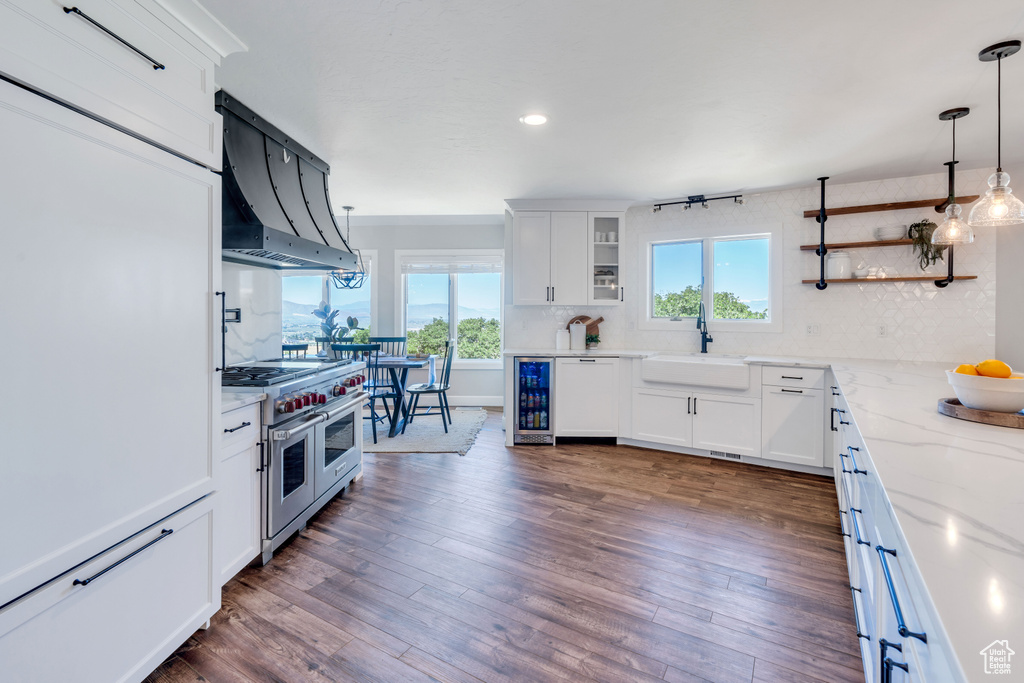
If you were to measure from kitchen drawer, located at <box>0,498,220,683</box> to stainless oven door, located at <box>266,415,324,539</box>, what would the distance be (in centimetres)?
50

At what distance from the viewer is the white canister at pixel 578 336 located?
4.70 m

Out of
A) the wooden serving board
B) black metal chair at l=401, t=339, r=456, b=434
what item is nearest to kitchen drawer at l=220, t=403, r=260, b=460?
black metal chair at l=401, t=339, r=456, b=434

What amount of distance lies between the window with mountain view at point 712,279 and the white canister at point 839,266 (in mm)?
481

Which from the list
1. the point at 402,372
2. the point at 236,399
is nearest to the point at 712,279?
the point at 402,372

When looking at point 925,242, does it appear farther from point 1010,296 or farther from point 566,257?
point 566,257

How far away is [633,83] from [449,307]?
4.11 m

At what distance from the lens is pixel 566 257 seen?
15.0ft

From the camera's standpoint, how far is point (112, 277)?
1344 millimetres

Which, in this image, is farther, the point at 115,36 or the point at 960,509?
the point at 115,36

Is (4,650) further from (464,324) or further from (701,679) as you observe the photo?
(464,324)

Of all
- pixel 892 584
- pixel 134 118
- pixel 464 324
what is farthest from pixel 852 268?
pixel 134 118

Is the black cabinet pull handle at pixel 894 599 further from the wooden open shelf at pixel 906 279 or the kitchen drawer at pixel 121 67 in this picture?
the wooden open shelf at pixel 906 279

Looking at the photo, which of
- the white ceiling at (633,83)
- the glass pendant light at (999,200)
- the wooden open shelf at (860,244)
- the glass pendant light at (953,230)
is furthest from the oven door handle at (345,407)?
the wooden open shelf at (860,244)

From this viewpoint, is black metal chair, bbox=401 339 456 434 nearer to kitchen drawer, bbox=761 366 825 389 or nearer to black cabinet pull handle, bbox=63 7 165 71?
kitchen drawer, bbox=761 366 825 389
